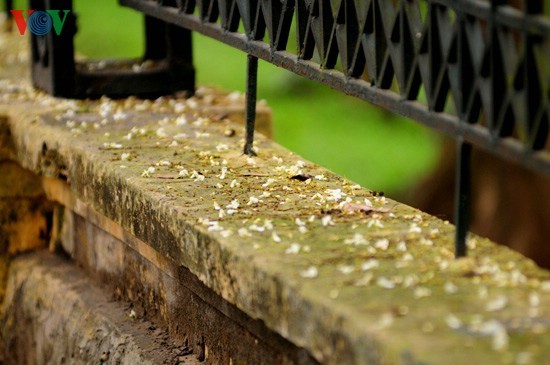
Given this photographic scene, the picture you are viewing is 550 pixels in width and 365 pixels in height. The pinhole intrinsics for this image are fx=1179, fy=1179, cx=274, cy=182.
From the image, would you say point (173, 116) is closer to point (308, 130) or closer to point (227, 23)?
point (227, 23)

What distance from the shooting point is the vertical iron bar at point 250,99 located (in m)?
3.42

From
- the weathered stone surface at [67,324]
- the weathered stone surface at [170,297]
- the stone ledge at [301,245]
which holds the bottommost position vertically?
the weathered stone surface at [67,324]

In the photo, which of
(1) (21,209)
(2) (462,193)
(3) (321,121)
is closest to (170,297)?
(2) (462,193)

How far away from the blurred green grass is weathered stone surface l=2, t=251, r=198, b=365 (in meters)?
4.74

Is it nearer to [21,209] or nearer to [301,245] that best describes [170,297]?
[301,245]

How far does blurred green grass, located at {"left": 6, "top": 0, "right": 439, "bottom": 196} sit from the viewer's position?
9328 mm

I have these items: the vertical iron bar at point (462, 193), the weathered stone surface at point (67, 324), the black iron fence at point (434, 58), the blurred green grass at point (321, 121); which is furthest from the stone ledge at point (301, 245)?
the blurred green grass at point (321, 121)

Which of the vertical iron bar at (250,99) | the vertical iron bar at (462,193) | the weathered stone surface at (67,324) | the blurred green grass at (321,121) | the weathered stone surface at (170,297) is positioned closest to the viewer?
the vertical iron bar at (462,193)

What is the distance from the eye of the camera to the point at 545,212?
5980 millimetres

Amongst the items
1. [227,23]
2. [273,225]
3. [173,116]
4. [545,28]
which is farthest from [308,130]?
[545,28]

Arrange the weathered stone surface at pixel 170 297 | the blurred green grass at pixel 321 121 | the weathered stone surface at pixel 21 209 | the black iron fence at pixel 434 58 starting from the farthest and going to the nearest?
the blurred green grass at pixel 321 121 → the weathered stone surface at pixel 21 209 → the weathered stone surface at pixel 170 297 → the black iron fence at pixel 434 58

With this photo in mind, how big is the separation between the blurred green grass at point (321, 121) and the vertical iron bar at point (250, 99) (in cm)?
517

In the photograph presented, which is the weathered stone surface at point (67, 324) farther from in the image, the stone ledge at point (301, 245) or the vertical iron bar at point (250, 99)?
the vertical iron bar at point (250, 99)

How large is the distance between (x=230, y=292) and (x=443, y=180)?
4.43 m
